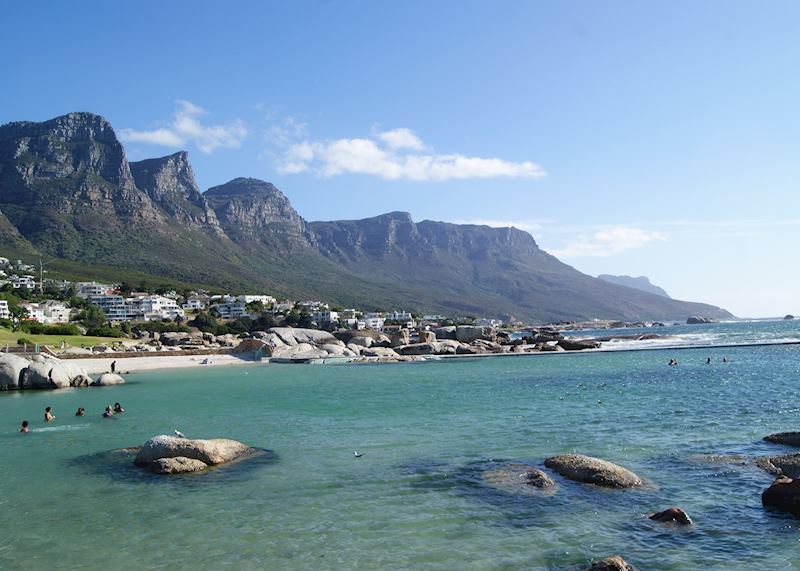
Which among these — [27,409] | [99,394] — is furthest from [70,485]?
[99,394]

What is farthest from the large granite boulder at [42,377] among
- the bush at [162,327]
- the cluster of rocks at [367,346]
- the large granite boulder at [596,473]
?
the bush at [162,327]

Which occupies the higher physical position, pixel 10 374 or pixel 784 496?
pixel 784 496

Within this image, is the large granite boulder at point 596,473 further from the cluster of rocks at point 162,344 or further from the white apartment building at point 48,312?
the white apartment building at point 48,312

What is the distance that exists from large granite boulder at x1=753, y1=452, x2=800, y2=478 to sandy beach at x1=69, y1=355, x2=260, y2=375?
197ft

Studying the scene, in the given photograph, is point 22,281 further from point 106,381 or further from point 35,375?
point 35,375

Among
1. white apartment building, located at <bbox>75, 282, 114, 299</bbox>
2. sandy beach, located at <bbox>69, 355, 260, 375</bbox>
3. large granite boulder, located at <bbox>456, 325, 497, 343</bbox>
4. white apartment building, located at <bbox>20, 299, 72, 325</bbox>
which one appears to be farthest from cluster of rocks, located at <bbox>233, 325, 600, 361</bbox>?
white apartment building, located at <bbox>75, 282, 114, 299</bbox>

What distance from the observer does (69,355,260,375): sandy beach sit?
63.4 m

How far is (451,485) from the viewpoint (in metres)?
15.8

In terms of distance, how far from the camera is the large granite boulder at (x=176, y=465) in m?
17.9

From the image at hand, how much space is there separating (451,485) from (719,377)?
3729 centimetres

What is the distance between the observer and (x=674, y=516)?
12586mm

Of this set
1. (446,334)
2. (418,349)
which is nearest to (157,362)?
(418,349)

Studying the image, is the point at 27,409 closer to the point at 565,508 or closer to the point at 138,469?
the point at 138,469

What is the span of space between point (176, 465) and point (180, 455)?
2.07 ft
